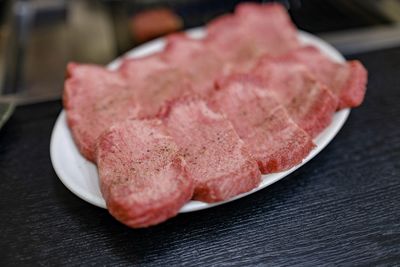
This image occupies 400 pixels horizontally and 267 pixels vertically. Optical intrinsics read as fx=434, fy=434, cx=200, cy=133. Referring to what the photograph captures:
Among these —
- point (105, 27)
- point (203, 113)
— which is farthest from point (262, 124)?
point (105, 27)

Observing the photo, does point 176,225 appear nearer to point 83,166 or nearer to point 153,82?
point 83,166

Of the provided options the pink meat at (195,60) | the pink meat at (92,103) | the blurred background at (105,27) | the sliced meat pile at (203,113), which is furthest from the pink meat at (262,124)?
the blurred background at (105,27)

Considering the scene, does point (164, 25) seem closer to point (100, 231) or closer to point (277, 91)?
point (277, 91)

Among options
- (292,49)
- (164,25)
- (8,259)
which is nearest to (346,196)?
(292,49)

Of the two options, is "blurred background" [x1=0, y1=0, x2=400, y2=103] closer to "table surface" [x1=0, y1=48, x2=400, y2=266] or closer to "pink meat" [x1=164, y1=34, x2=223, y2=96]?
"pink meat" [x1=164, y1=34, x2=223, y2=96]

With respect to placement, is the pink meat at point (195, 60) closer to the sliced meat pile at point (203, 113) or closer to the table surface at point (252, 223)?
the sliced meat pile at point (203, 113)
